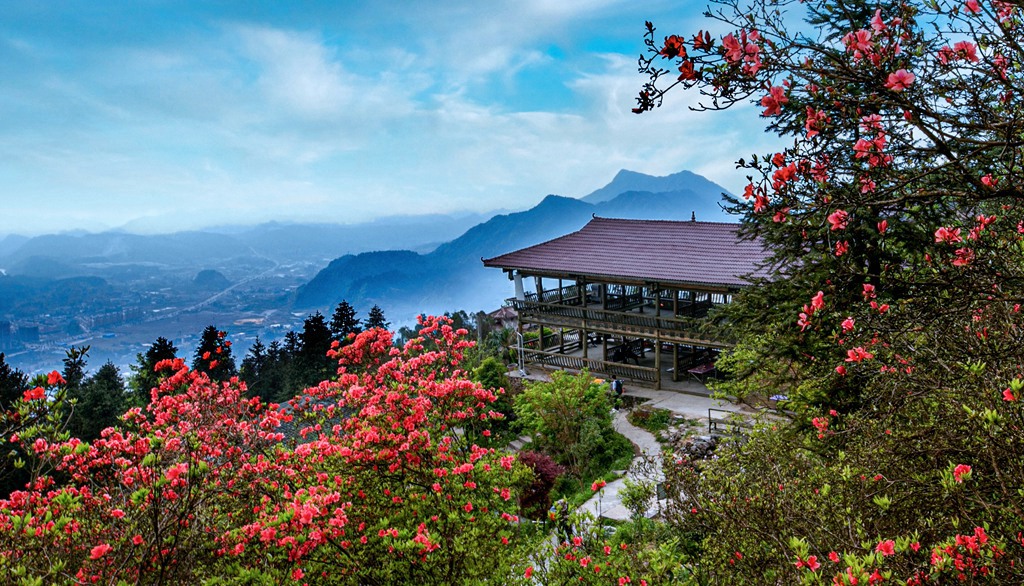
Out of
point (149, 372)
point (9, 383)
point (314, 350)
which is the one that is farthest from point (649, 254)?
point (9, 383)

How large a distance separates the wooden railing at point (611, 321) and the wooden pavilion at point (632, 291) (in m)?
0.03

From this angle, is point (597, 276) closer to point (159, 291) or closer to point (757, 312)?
point (757, 312)

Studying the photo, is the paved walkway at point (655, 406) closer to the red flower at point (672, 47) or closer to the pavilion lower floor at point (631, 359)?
the pavilion lower floor at point (631, 359)

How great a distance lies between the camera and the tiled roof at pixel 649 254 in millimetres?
21125

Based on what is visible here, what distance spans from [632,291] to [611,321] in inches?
83.1

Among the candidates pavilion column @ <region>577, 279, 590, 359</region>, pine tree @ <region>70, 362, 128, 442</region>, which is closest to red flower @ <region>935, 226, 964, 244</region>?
pavilion column @ <region>577, 279, 590, 359</region>

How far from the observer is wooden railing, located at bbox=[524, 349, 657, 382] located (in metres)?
22.9

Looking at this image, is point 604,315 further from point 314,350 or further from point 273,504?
point 273,504

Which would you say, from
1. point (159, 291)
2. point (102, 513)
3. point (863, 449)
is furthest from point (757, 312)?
point (159, 291)

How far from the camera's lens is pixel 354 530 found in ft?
18.8

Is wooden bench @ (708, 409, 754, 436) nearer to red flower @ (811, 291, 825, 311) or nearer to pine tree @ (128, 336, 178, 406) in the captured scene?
red flower @ (811, 291, 825, 311)

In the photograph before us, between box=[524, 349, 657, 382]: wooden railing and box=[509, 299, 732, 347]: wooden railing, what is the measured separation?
1.15 meters

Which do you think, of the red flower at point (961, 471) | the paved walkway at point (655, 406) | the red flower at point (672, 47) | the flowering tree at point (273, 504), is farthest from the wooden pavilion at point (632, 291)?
the red flower at point (672, 47)

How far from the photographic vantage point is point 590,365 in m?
24.2
